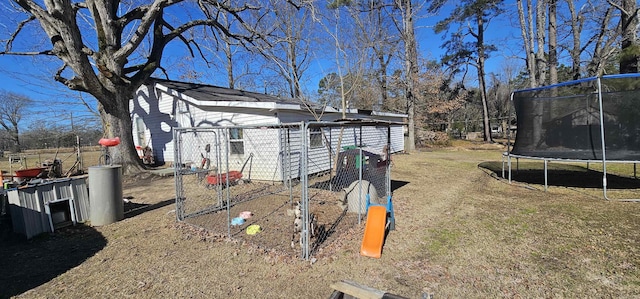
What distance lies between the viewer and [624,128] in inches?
263

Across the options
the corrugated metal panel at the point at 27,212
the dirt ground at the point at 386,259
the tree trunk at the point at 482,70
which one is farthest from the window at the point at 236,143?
the tree trunk at the point at 482,70

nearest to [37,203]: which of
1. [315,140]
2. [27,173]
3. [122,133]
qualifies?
[122,133]

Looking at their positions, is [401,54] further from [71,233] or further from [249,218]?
[71,233]

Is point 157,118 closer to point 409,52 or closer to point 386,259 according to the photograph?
point 386,259

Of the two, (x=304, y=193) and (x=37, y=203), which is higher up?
(x=304, y=193)

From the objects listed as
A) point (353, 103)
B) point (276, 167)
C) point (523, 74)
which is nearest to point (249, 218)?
point (276, 167)

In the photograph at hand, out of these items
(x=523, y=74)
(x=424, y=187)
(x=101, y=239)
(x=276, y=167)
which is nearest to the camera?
(x=101, y=239)

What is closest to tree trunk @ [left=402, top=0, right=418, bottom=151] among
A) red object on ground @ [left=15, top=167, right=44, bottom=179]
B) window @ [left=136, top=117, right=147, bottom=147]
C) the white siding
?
the white siding

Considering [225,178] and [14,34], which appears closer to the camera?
[225,178]

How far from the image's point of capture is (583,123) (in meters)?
7.36

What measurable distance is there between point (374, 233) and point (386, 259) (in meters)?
0.40

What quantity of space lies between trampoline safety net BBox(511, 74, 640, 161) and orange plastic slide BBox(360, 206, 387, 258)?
19.0 ft

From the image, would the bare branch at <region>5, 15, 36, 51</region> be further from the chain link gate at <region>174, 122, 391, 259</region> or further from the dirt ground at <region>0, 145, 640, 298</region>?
the dirt ground at <region>0, 145, 640, 298</region>

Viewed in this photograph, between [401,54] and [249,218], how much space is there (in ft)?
56.6
